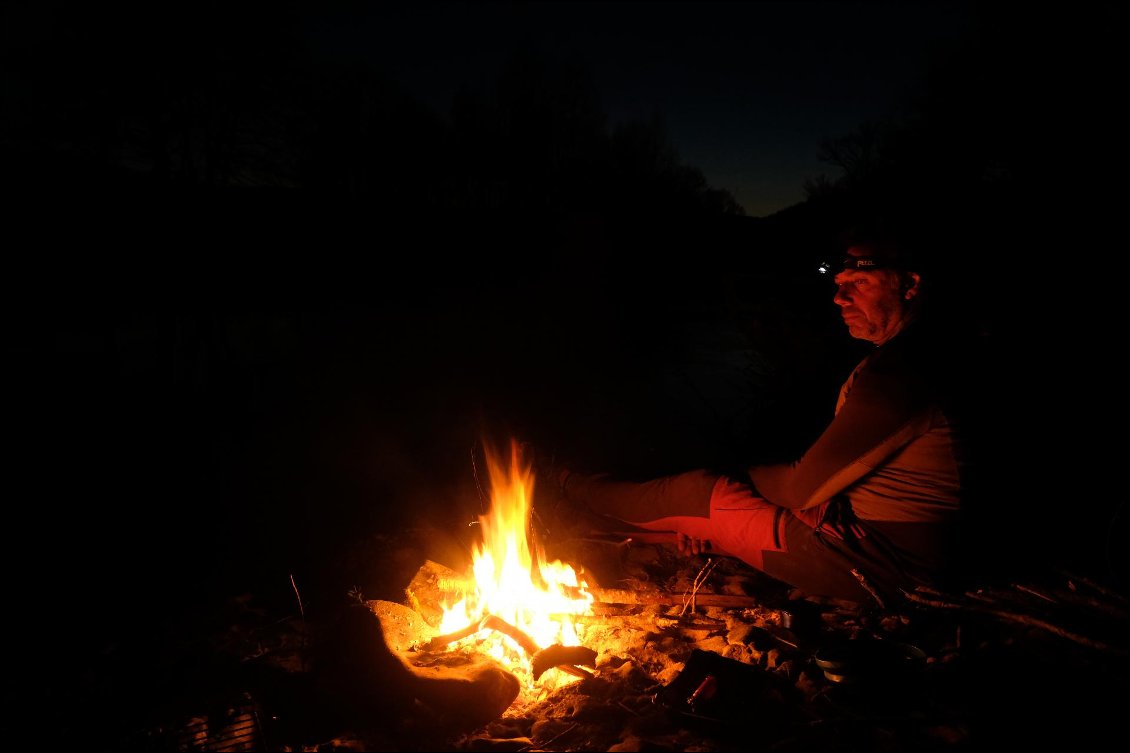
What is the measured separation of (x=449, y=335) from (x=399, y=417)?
814 centimetres

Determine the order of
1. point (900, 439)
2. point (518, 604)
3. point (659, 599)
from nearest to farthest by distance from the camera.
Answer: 1. point (900, 439)
2. point (518, 604)
3. point (659, 599)

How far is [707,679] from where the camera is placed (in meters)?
2.58

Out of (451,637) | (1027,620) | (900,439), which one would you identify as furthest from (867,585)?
(451,637)

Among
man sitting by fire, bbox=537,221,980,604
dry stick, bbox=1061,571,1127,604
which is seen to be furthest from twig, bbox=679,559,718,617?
dry stick, bbox=1061,571,1127,604

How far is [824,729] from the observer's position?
238 centimetres

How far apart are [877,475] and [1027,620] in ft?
3.00

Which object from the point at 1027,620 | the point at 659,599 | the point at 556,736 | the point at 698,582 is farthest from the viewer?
the point at 698,582

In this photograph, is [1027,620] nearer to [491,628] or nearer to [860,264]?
[860,264]

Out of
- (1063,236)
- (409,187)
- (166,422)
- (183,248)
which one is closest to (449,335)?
(183,248)

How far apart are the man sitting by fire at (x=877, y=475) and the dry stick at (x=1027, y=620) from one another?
10 cm

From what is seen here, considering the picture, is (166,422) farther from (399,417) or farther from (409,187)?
(409,187)

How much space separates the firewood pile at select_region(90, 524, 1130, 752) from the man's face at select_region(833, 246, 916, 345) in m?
1.35

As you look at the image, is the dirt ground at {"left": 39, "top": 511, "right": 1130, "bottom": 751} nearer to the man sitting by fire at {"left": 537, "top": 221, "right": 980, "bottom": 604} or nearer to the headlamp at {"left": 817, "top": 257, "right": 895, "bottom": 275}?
the man sitting by fire at {"left": 537, "top": 221, "right": 980, "bottom": 604}

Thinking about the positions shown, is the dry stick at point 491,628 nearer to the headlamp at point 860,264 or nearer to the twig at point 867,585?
the twig at point 867,585
